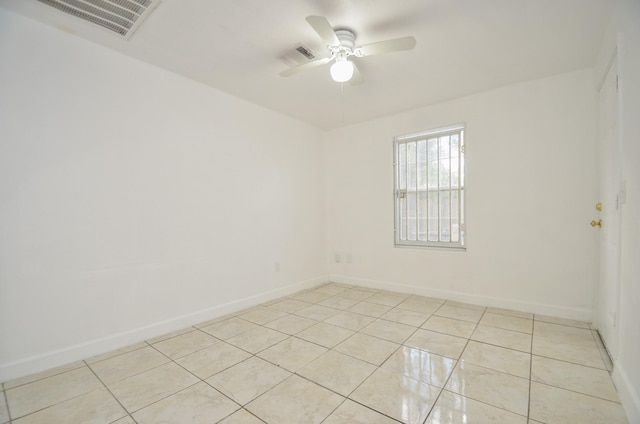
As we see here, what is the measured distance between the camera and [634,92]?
1512mm

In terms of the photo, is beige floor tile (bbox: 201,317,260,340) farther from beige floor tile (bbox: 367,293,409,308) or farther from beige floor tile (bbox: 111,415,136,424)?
beige floor tile (bbox: 367,293,409,308)

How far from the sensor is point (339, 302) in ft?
11.5

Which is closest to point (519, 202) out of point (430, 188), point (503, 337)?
point (430, 188)

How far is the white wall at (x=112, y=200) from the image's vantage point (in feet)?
6.38

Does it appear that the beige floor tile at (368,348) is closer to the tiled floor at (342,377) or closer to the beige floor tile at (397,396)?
the tiled floor at (342,377)

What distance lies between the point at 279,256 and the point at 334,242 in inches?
45.1

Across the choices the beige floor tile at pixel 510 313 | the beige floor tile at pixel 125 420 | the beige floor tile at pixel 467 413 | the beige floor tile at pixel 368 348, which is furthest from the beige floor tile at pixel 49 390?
the beige floor tile at pixel 510 313

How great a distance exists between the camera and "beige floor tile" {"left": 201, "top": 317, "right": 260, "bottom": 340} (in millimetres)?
2610

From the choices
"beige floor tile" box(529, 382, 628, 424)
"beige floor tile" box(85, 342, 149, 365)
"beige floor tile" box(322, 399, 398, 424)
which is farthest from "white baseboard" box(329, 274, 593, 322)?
"beige floor tile" box(85, 342, 149, 365)

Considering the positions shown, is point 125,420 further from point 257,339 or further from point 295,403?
point 257,339

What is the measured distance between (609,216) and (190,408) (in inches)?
132

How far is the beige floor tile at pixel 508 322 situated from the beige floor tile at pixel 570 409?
98cm

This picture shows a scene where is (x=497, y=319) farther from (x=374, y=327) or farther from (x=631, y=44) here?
(x=631, y=44)

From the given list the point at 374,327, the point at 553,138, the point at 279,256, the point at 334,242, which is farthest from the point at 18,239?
the point at 553,138
